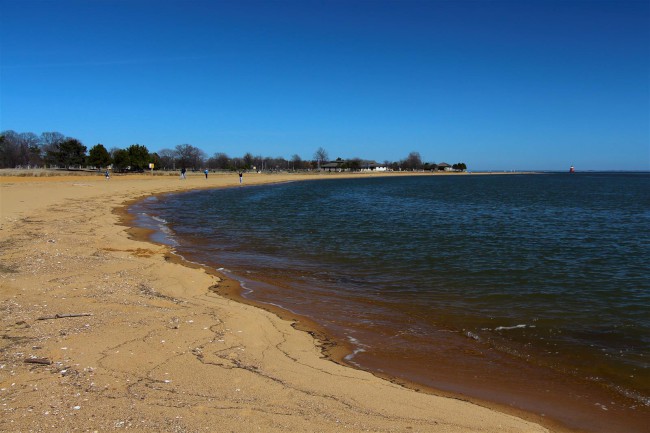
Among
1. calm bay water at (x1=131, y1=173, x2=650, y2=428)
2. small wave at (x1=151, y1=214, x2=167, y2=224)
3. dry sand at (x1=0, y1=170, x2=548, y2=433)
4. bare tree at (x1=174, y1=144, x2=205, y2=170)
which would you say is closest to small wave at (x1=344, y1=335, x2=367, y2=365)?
calm bay water at (x1=131, y1=173, x2=650, y2=428)

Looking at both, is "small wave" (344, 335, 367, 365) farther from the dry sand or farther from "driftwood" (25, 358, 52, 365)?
"driftwood" (25, 358, 52, 365)

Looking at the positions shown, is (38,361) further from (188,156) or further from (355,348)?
(188,156)

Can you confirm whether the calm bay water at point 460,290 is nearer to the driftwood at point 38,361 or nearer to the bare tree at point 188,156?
the driftwood at point 38,361

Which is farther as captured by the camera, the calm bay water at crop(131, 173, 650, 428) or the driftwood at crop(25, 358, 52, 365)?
the calm bay water at crop(131, 173, 650, 428)

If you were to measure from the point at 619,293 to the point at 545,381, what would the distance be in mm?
6484

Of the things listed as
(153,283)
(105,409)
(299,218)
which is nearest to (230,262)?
(153,283)

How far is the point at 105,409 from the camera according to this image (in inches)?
185

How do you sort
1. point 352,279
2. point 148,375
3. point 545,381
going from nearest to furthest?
point 148,375 < point 545,381 < point 352,279

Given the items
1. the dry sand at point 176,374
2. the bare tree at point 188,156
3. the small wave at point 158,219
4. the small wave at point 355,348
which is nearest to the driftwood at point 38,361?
the dry sand at point 176,374

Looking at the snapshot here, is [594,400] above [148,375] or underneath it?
underneath

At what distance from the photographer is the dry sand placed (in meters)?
4.68

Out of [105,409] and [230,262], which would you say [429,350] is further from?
[230,262]

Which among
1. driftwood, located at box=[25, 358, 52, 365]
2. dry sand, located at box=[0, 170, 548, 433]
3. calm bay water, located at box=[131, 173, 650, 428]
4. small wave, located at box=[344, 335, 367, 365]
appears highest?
driftwood, located at box=[25, 358, 52, 365]

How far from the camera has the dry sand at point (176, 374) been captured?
15.4 feet
